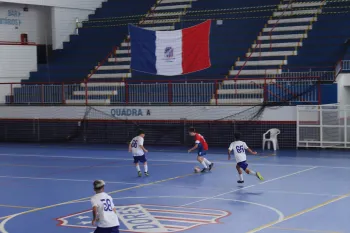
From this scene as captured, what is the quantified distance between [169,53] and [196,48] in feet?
4.86

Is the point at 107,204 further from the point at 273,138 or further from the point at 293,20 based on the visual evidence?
the point at 293,20

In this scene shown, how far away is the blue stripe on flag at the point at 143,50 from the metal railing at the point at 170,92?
88 centimetres

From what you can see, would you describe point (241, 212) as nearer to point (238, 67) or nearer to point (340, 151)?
point (340, 151)

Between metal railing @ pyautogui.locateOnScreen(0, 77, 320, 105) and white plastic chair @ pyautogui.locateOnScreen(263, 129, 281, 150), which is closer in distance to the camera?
white plastic chair @ pyautogui.locateOnScreen(263, 129, 281, 150)

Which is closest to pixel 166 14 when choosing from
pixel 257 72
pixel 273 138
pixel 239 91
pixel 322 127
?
pixel 257 72

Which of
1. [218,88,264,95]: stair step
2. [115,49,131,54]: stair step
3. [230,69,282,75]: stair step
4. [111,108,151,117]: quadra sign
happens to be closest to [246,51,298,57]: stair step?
[230,69,282,75]: stair step

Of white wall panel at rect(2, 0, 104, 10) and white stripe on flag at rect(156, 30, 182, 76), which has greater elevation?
white wall panel at rect(2, 0, 104, 10)

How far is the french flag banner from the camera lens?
37281 millimetres

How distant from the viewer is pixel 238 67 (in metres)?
39.2

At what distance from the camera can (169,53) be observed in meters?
37.8

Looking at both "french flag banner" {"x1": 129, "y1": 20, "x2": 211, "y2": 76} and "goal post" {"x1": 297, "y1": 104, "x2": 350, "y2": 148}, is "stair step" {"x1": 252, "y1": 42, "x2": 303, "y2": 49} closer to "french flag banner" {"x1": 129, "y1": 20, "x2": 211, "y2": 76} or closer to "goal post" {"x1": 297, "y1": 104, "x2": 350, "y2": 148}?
"french flag banner" {"x1": 129, "y1": 20, "x2": 211, "y2": 76}

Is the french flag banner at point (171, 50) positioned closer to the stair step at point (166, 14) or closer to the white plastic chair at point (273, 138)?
the white plastic chair at point (273, 138)

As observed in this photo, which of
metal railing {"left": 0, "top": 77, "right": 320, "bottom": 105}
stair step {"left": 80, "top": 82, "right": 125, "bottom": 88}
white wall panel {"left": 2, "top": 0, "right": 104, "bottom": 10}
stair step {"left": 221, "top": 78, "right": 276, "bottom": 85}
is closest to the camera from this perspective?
metal railing {"left": 0, "top": 77, "right": 320, "bottom": 105}

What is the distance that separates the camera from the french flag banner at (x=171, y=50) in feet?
122
